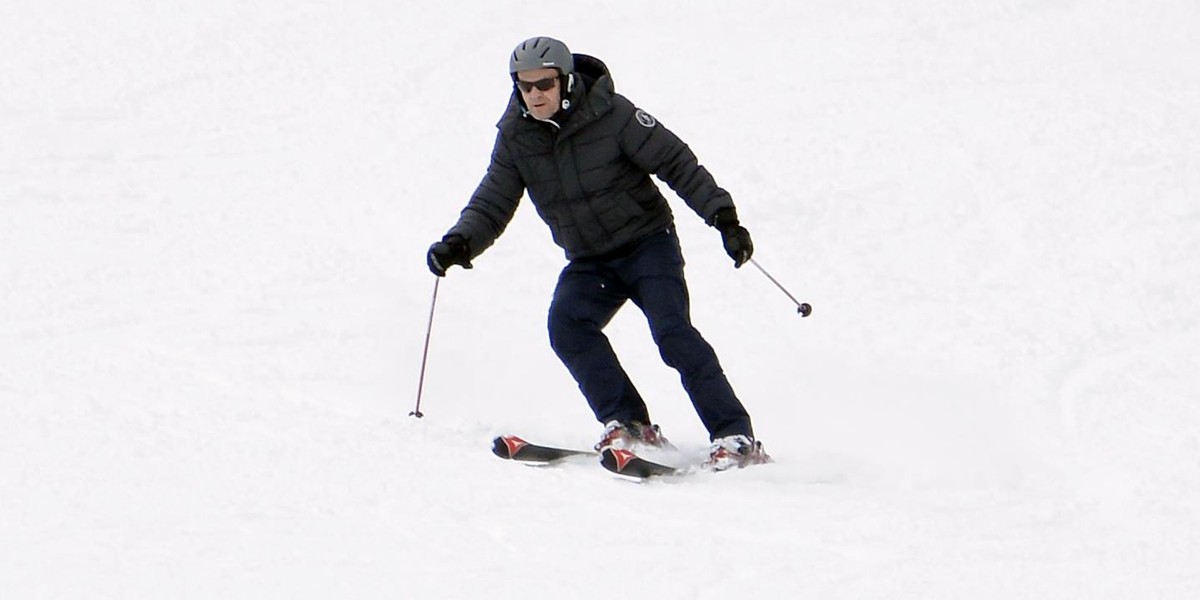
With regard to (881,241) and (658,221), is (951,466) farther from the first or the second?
(881,241)

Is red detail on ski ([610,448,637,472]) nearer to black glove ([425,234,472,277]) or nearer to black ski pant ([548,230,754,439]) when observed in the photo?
black ski pant ([548,230,754,439])

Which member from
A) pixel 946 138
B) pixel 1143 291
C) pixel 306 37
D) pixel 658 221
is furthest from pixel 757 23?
pixel 658 221

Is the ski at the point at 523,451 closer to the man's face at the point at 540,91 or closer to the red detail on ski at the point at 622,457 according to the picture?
the red detail on ski at the point at 622,457

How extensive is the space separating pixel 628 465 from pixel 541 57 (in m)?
1.51

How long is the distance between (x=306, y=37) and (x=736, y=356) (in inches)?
267

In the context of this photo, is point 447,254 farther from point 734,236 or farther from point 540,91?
point 734,236

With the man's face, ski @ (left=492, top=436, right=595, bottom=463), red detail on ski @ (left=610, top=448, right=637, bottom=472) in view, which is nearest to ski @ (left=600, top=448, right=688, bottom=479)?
red detail on ski @ (left=610, top=448, right=637, bottom=472)

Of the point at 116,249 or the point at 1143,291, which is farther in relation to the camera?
the point at 116,249

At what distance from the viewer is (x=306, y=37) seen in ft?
43.4

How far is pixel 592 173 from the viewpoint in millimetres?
5754

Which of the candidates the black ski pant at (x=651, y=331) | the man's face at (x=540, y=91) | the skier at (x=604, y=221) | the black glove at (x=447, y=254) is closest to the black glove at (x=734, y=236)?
the skier at (x=604, y=221)

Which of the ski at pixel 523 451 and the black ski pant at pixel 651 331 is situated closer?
the ski at pixel 523 451

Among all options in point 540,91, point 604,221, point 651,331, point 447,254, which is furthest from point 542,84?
point 651,331

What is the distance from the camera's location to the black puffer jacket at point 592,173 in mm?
5715
